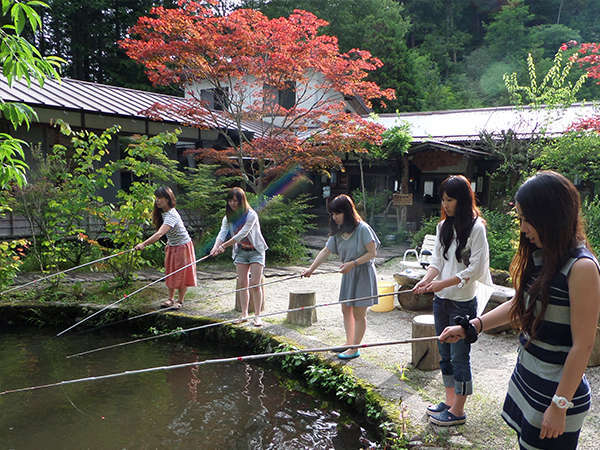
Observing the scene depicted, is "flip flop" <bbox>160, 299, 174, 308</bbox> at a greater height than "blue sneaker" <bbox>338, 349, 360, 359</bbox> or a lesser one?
lesser

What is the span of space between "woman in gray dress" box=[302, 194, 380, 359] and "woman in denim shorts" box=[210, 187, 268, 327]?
1.35m

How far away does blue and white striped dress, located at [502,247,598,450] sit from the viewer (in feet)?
6.21

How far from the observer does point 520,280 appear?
2150 millimetres

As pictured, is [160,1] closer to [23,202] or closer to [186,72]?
[186,72]

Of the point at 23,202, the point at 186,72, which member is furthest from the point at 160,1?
the point at 23,202

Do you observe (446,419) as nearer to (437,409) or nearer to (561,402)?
(437,409)

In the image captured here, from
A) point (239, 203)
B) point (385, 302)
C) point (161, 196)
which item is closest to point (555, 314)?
point (239, 203)

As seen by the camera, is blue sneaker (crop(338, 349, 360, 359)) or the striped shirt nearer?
blue sneaker (crop(338, 349, 360, 359))

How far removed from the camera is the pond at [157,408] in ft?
12.9

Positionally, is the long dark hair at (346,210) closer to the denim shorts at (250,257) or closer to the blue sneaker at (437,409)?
the denim shorts at (250,257)

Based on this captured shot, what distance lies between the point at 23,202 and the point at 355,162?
12087 mm

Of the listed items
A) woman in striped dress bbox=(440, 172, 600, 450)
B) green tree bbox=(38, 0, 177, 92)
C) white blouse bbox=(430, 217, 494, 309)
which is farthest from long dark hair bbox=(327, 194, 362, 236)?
green tree bbox=(38, 0, 177, 92)

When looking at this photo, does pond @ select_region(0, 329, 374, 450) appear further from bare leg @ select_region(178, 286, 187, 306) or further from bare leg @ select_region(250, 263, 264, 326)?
bare leg @ select_region(178, 286, 187, 306)

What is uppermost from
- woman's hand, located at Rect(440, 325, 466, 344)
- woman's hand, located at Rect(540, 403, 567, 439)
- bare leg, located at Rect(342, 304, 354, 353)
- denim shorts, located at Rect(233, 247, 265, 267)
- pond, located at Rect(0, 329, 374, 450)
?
woman's hand, located at Rect(440, 325, 466, 344)
